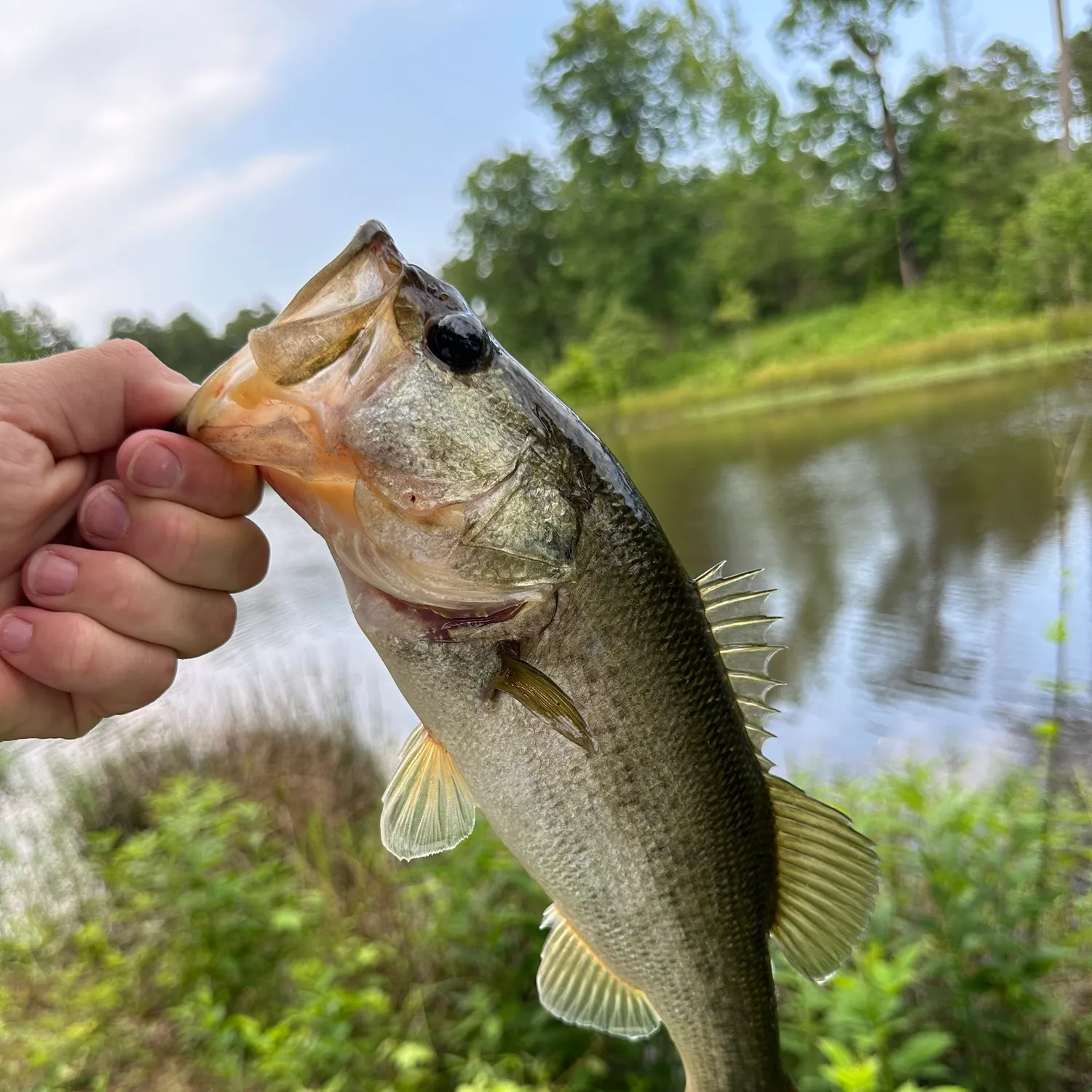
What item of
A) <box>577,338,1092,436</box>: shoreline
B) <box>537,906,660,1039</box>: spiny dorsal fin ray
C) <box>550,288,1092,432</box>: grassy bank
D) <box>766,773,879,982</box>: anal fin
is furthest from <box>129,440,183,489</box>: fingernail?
<box>577,338,1092,436</box>: shoreline

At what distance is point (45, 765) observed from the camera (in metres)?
5.96

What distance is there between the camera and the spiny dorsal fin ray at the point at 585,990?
1.42 metres

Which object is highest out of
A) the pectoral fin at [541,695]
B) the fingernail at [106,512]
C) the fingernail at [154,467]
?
the fingernail at [154,467]

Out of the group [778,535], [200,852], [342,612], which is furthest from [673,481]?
[200,852]

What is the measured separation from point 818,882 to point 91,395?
58.6 inches

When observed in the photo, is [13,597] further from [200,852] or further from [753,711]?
[200,852]

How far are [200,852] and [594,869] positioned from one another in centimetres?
240

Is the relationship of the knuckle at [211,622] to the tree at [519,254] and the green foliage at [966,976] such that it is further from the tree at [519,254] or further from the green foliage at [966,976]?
the tree at [519,254]

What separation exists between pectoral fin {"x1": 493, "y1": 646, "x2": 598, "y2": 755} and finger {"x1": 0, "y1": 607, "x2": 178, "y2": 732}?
0.63m

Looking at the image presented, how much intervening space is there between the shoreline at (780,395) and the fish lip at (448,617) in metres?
16.0

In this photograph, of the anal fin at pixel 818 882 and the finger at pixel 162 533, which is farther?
the anal fin at pixel 818 882

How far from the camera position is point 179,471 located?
47.7 inches

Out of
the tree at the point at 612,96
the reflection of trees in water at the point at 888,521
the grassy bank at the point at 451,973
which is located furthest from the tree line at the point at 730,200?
the grassy bank at the point at 451,973

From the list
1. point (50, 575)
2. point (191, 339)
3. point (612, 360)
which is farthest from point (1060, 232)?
point (50, 575)
